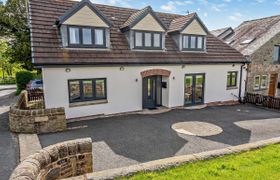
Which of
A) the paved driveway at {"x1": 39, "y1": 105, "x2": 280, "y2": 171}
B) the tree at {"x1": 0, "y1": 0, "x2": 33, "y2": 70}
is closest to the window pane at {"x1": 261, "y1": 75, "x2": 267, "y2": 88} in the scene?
the paved driveway at {"x1": 39, "y1": 105, "x2": 280, "y2": 171}

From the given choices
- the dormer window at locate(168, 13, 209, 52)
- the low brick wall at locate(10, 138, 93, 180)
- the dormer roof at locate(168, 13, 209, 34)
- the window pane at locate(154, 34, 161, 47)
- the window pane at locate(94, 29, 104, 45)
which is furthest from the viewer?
the dormer window at locate(168, 13, 209, 52)

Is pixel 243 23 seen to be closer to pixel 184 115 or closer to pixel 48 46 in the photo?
pixel 184 115

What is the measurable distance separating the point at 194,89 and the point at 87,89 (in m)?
7.72

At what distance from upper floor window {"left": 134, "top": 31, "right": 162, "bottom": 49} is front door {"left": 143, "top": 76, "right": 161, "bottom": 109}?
2.14 metres

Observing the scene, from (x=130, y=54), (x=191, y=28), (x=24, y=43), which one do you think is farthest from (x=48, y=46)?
(x=24, y=43)

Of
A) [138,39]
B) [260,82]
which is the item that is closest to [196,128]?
[138,39]

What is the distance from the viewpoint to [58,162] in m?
4.70

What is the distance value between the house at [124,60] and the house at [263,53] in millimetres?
2474

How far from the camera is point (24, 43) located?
74.4ft

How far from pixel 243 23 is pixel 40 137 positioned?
2493 cm

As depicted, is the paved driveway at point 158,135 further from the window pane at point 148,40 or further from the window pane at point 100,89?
the window pane at point 148,40

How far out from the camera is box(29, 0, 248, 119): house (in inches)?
411

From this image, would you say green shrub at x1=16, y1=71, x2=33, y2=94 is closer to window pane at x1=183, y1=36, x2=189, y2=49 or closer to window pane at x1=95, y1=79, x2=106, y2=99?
window pane at x1=95, y1=79, x2=106, y2=99

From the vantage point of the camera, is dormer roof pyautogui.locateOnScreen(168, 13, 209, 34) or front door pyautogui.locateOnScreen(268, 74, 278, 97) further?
front door pyautogui.locateOnScreen(268, 74, 278, 97)
